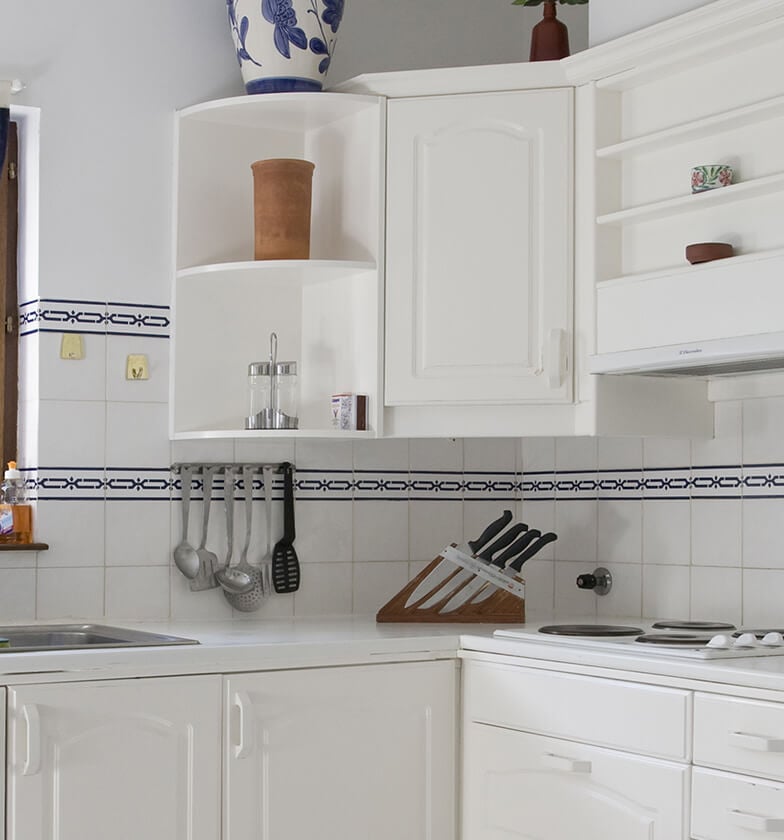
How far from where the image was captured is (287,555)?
3.23 meters

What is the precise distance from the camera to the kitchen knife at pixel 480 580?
3141 millimetres

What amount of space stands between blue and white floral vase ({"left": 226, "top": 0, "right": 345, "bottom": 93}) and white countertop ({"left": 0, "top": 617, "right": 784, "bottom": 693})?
1.28m

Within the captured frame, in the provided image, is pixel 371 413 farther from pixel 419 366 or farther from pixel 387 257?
pixel 387 257

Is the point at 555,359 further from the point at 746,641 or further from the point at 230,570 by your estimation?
the point at 230,570

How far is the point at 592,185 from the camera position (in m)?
2.85

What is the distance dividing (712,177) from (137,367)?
1.39 m

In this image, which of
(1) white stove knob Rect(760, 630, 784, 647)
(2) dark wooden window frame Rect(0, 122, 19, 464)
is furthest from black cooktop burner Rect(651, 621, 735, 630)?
(2) dark wooden window frame Rect(0, 122, 19, 464)

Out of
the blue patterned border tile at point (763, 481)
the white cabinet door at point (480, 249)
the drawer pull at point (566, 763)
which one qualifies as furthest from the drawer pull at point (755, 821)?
the white cabinet door at point (480, 249)

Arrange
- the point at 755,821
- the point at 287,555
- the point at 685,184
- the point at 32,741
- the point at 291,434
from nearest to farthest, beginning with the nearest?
1. the point at 755,821
2. the point at 32,741
3. the point at 685,184
4. the point at 291,434
5. the point at 287,555

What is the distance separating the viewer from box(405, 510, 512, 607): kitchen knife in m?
3.15

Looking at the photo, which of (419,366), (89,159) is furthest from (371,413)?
(89,159)

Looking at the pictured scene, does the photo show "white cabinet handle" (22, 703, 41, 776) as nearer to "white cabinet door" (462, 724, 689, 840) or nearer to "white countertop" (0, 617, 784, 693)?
"white countertop" (0, 617, 784, 693)

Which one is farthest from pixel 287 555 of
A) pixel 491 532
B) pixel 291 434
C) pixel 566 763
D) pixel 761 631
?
pixel 761 631

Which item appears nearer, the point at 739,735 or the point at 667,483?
the point at 739,735
